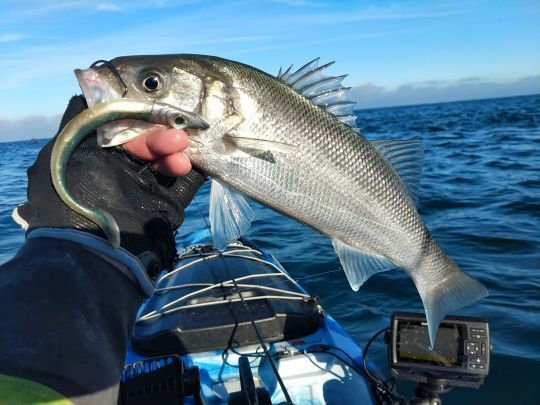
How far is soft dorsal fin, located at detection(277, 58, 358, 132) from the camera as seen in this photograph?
295 centimetres

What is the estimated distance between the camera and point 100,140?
2.51 meters

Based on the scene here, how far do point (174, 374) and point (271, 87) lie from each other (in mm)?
2124

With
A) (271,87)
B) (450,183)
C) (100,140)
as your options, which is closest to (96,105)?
(100,140)

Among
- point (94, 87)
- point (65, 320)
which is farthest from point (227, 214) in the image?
point (65, 320)

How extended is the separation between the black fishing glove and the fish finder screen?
1678 millimetres

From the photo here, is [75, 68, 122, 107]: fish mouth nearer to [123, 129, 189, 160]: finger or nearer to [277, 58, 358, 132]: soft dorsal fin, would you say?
[123, 129, 189, 160]: finger

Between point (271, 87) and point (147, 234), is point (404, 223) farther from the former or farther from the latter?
point (147, 234)

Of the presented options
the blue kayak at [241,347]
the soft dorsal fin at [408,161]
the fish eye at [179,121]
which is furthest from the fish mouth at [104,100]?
the blue kayak at [241,347]

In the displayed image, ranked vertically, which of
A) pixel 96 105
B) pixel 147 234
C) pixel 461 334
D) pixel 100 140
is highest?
pixel 96 105

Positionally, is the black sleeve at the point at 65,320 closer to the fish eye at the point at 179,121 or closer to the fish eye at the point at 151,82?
the fish eye at the point at 179,121

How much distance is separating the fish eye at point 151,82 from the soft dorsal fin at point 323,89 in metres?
0.78

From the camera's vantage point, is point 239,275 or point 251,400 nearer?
point 251,400

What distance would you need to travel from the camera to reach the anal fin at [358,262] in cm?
317

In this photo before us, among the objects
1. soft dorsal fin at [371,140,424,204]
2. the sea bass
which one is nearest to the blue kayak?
the sea bass
